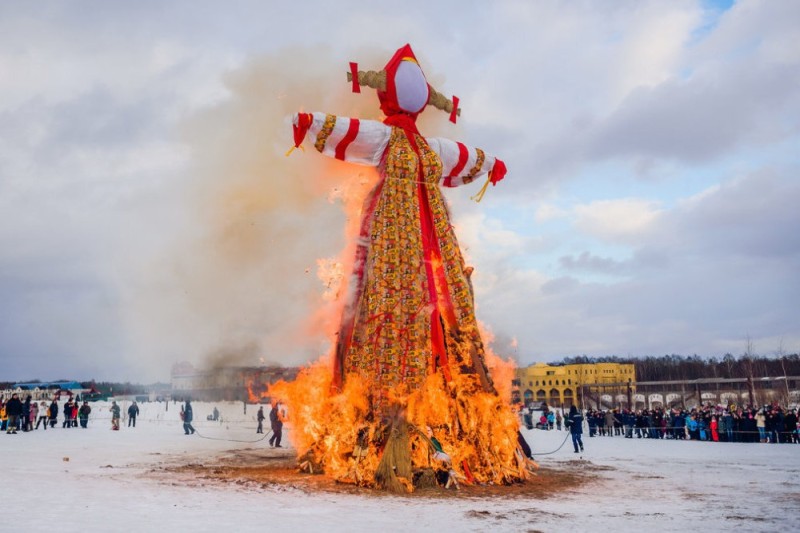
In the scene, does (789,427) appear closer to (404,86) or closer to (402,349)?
(402,349)

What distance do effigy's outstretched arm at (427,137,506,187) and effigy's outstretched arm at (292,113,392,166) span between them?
4.32 feet

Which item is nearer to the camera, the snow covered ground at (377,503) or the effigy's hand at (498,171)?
the snow covered ground at (377,503)

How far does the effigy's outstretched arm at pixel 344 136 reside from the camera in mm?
10570

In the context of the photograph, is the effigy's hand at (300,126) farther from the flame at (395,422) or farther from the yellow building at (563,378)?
the yellow building at (563,378)

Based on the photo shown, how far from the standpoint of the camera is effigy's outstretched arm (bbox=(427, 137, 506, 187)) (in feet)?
40.6

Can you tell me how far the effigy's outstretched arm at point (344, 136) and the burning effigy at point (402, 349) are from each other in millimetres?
21

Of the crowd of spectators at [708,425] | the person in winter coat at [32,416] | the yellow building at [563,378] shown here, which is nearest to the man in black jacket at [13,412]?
the person in winter coat at [32,416]

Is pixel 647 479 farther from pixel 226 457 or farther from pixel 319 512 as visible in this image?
pixel 226 457

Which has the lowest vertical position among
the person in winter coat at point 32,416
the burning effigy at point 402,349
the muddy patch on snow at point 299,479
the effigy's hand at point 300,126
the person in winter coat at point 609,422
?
the person in winter coat at point 609,422

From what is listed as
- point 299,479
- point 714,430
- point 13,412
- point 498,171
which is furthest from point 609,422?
point 13,412

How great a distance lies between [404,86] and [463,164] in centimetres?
218

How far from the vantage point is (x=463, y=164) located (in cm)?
1271

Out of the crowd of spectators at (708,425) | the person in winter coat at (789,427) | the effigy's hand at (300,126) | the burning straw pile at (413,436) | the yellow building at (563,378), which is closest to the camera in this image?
the burning straw pile at (413,436)

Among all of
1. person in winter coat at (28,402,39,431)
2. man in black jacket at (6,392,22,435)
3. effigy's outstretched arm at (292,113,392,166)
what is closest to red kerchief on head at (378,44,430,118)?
effigy's outstretched arm at (292,113,392,166)
